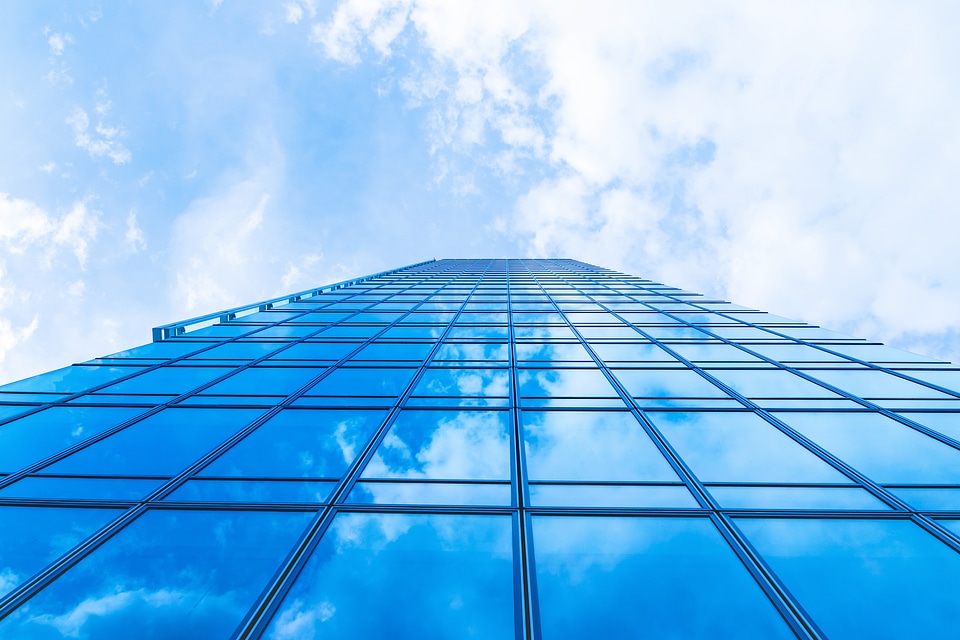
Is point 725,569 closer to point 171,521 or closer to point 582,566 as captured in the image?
point 582,566

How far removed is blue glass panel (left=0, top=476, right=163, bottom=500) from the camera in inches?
251

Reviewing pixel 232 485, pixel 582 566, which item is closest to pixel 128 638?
pixel 232 485

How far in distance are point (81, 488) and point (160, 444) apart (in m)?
1.24

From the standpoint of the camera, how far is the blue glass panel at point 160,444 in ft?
23.1

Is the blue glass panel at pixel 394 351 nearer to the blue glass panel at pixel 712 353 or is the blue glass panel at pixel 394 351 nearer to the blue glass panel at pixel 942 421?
the blue glass panel at pixel 712 353

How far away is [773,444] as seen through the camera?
7.61m

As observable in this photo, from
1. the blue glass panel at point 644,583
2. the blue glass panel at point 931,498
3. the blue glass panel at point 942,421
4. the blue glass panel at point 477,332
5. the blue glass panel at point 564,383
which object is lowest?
the blue glass panel at point 644,583

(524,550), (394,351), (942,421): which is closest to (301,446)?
(524,550)

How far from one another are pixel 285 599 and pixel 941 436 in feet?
30.1

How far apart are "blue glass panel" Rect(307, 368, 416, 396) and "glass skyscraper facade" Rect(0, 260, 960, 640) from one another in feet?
0.21

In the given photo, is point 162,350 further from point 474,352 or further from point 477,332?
point 477,332

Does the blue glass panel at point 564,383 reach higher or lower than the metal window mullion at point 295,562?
higher

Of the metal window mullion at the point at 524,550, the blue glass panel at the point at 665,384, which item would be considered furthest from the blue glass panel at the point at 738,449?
the metal window mullion at the point at 524,550

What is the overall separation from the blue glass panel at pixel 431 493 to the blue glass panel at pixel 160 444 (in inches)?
105
